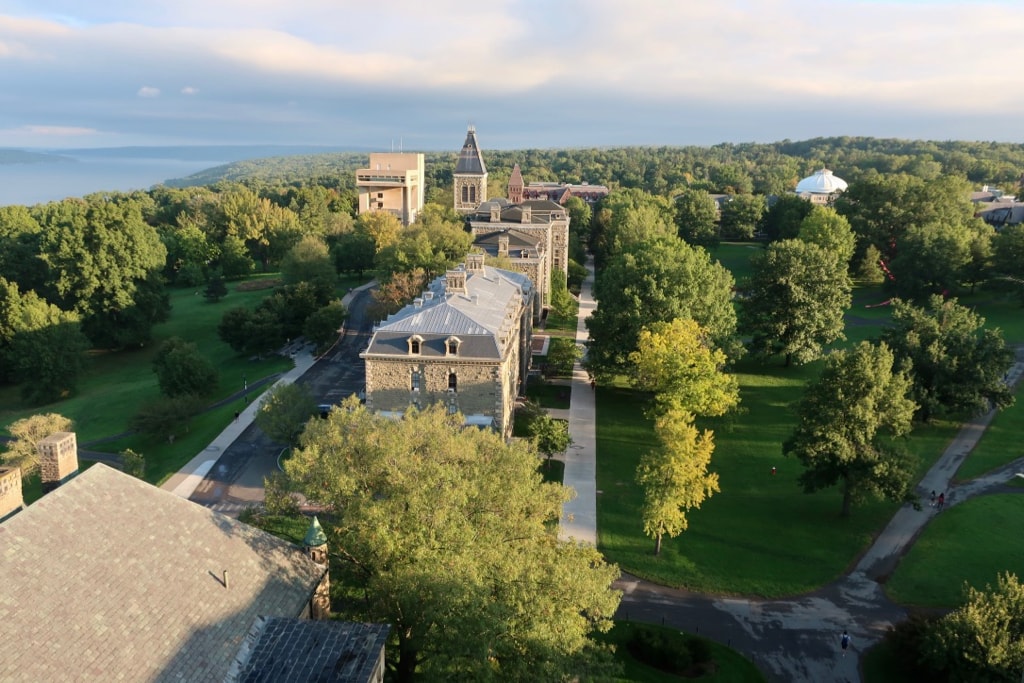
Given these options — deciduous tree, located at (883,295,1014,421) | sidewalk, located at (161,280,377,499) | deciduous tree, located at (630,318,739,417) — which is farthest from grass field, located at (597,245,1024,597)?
sidewalk, located at (161,280,377,499)

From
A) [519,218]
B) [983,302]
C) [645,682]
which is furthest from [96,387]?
[983,302]

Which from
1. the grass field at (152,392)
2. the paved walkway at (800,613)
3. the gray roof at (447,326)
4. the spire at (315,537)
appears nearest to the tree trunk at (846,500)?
the paved walkway at (800,613)

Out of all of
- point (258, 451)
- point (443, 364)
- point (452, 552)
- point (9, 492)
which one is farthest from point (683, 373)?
point (9, 492)

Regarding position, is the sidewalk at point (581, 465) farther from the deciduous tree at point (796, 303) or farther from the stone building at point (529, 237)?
the deciduous tree at point (796, 303)

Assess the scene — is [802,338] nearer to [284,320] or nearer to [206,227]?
[284,320]

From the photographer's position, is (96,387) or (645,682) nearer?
(645,682)

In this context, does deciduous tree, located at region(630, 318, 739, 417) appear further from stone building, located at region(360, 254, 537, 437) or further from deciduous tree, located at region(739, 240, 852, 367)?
deciduous tree, located at region(739, 240, 852, 367)

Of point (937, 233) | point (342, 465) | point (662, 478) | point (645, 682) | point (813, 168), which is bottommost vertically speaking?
point (645, 682)

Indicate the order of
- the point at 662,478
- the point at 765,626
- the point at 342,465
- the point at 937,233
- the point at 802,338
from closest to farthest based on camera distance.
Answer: the point at 342,465 < the point at 765,626 < the point at 662,478 < the point at 802,338 < the point at 937,233
